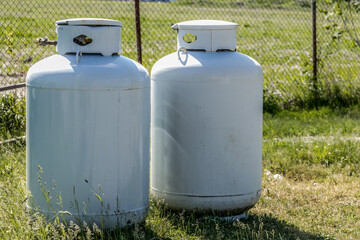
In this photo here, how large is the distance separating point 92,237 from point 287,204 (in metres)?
1.82

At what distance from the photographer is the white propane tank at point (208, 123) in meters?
3.68

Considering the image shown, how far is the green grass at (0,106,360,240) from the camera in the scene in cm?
333

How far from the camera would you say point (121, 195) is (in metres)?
3.33

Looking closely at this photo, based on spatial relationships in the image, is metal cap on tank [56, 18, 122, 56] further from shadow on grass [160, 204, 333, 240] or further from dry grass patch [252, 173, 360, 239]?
dry grass patch [252, 173, 360, 239]

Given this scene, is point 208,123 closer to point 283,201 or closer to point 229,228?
point 229,228

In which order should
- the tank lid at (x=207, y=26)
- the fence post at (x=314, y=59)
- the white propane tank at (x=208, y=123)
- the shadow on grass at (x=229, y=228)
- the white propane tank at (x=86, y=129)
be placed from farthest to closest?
the fence post at (x=314, y=59) → the tank lid at (x=207, y=26) → the white propane tank at (x=208, y=123) → the shadow on grass at (x=229, y=228) → the white propane tank at (x=86, y=129)

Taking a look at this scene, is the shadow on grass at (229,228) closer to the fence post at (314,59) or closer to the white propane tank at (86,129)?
the white propane tank at (86,129)

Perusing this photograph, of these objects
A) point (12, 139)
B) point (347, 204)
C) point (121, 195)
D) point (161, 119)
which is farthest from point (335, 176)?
point (12, 139)

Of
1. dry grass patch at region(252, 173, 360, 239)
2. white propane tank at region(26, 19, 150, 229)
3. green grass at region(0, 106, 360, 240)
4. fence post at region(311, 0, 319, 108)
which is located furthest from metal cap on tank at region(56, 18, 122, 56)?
fence post at region(311, 0, 319, 108)

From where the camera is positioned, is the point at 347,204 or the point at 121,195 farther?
the point at 347,204

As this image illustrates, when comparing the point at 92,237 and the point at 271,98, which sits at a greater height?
the point at 92,237

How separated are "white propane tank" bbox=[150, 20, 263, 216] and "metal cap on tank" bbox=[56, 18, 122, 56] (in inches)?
21.5

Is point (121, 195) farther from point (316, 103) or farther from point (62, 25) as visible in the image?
point (316, 103)

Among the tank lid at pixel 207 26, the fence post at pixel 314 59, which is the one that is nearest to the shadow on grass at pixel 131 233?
the tank lid at pixel 207 26
